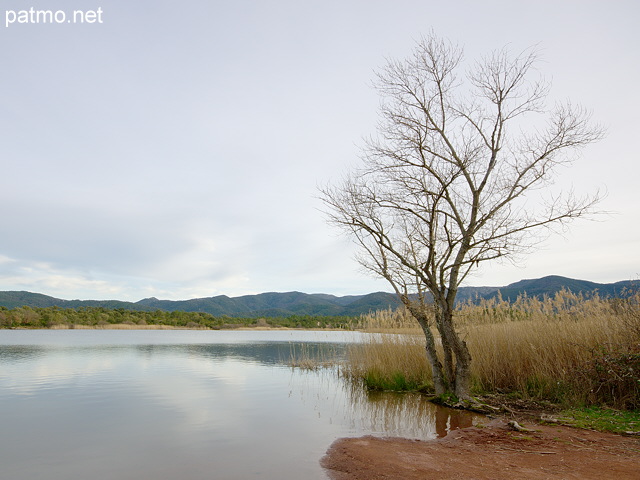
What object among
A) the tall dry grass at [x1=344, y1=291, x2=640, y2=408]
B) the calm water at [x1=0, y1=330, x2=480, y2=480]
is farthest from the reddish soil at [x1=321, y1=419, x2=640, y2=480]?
the tall dry grass at [x1=344, y1=291, x2=640, y2=408]

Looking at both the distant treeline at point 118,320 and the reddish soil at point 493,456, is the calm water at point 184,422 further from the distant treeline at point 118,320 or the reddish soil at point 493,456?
the distant treeline at point 118,320

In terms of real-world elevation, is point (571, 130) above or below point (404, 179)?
above

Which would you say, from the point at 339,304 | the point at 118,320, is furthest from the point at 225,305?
the point at 118,320

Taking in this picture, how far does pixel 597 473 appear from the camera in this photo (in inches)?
191

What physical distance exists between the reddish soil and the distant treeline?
41424mm

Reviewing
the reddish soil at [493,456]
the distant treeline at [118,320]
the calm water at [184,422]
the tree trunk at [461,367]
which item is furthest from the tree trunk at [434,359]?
the distant treeline at [118,320]

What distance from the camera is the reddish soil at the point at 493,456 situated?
4.99 metres

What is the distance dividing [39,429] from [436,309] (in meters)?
8.81

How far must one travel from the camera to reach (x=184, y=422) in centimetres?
865

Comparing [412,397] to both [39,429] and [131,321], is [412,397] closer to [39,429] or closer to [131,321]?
[39,429]

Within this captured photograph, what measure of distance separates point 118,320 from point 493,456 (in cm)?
7497

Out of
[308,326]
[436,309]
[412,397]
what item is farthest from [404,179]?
[308,326]

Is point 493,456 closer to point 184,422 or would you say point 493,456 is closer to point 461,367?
point 461,367

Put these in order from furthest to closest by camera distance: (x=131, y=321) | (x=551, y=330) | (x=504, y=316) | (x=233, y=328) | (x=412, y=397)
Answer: (x=233, y=328), (x=131, y=321), (x=504, y=316), (x=412, y=397), (x=551, y=330)
